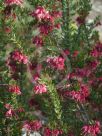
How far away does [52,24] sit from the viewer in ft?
17.9

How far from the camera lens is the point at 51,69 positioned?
569 centimetres

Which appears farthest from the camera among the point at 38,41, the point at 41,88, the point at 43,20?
the point at 38,41

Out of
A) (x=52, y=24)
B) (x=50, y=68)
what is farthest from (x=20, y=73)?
(x=52, y=24)

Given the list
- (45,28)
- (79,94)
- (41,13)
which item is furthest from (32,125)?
(41,13)

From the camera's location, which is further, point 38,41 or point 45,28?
point 38,41

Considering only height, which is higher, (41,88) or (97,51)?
(97,51)

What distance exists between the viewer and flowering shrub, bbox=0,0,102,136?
5.27 metres

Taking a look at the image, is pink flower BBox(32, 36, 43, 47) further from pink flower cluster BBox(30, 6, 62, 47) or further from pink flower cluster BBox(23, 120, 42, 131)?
pink flower cluster BBox(23, 120, 42, 131)

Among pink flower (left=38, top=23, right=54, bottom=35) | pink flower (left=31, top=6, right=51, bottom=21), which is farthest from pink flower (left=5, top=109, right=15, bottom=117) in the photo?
pink flower (left=31, top=6, right=51, bottom=21)

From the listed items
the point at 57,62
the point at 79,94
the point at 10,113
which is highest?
the point at 57,62

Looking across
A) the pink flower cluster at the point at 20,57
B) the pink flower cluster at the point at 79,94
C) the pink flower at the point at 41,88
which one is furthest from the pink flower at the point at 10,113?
the pink flower cluster at the point at 79,94

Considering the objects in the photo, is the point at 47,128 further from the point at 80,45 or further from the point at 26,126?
the point at 80,45

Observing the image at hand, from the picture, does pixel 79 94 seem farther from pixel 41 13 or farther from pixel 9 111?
pixel 41 13

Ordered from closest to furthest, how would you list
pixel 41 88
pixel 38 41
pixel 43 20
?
pixel 41 88
pixel 43 20
pixel 38 41
